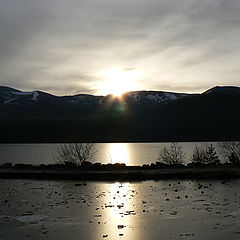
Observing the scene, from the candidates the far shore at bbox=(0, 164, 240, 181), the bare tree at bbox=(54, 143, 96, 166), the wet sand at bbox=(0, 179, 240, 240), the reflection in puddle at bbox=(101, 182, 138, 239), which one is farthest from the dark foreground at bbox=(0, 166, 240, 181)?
the reflection in puddle at bbox=(101, 182, 138, 239)

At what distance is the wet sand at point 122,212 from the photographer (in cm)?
1530

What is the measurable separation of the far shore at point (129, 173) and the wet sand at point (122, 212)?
19.7 feet

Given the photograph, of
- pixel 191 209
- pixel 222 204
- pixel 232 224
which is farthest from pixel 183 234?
pixel 222 204

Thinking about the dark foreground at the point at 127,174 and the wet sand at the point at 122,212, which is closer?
the wet sand at the point at 122,212

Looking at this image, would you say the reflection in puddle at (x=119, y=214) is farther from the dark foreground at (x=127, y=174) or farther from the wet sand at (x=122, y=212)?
the dark foreground at (x=127, y=174)

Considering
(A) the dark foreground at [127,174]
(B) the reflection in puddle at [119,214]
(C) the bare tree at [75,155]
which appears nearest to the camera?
(B) the reflection in puddle at [119,214]

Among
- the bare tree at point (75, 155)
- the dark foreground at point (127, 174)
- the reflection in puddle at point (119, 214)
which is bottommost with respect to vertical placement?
the reflection in puddle at point (119, 214)

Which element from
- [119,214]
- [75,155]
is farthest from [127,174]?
[119,214]

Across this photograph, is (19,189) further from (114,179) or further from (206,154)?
(206,154)

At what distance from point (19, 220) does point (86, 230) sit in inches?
149

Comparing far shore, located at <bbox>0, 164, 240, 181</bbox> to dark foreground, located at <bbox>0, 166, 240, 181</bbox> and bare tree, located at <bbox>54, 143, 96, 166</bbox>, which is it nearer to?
dark foreground, located at <bbox>0, 166, 240, 181</bbox>

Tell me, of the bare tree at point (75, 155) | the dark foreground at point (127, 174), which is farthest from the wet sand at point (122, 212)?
the bare tree at point (75, 155)

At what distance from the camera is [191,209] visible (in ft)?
65.2

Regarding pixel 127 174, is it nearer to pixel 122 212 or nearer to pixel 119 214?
pixel 122 212
